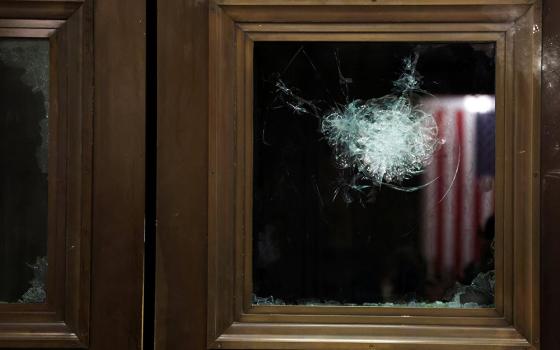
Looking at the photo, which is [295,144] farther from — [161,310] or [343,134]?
[161,310]

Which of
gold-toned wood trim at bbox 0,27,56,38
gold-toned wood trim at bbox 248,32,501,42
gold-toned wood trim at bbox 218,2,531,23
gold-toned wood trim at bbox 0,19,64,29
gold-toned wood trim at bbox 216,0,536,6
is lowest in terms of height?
gold-toned wood trim at bbox 248,32,501,42

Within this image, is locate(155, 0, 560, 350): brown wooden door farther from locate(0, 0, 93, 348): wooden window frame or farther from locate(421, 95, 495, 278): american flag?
locate(0, 0, 93, 348): wooden window frame

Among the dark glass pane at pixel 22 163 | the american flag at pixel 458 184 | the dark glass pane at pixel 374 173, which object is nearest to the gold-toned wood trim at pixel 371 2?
the dark glass pane at pixel 374 173

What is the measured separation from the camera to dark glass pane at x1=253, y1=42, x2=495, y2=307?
173 centimetres

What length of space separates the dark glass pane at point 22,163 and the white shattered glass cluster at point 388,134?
84cm

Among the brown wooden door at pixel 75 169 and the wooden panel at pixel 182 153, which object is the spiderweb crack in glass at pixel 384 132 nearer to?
the wooden panel at pixel 182 153

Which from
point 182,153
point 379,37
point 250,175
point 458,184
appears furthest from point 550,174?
point 182,153

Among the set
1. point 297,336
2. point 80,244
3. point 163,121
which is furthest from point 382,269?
point 80,244

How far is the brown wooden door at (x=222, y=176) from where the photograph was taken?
1.72m

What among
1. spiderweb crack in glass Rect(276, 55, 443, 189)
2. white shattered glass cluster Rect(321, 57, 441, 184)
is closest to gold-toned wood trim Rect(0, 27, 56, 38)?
spiderweb crack in glass Rect(276, 55, 443, 189)

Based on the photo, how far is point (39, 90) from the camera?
5.76 feet

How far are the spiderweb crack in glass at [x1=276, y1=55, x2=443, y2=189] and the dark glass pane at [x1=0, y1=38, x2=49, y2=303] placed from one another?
Result: 0.71 m

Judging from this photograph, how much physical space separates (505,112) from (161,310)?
1140 millimetres

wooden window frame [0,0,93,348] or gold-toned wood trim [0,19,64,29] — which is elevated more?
gold-toned wood trim [0,19,64,29]
